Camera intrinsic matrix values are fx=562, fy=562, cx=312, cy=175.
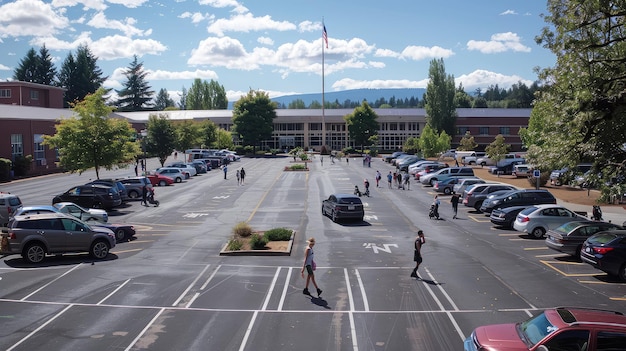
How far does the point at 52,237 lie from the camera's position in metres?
19.7

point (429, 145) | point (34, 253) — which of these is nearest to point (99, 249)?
point (34, 253)

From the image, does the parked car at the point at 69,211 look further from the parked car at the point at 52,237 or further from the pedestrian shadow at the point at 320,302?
the pedestrian shadow at the point at 320,302

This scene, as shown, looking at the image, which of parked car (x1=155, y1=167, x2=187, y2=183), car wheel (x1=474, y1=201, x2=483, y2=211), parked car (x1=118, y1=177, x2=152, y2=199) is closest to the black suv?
car wheel (x1=474, y1=201, x2=483, y2=211)

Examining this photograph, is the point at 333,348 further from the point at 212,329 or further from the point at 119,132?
the point at 119,132

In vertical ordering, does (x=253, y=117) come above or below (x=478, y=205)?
above

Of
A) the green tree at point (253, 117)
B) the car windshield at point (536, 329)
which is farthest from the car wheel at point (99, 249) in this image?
the green tree at point (253, 117)

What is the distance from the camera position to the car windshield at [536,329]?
9.25 m

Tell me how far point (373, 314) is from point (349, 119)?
89.1 meters

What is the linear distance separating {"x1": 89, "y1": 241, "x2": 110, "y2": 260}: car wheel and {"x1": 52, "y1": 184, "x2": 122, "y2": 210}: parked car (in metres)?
14.2

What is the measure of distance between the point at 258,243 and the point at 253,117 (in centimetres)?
7840

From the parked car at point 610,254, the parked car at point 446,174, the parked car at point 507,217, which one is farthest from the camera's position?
the parked car at point 446,174

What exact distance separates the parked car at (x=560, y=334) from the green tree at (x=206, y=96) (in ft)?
436

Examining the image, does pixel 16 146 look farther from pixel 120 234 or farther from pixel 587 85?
pixel 587 85

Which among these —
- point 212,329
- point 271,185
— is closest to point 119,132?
point 271,185
